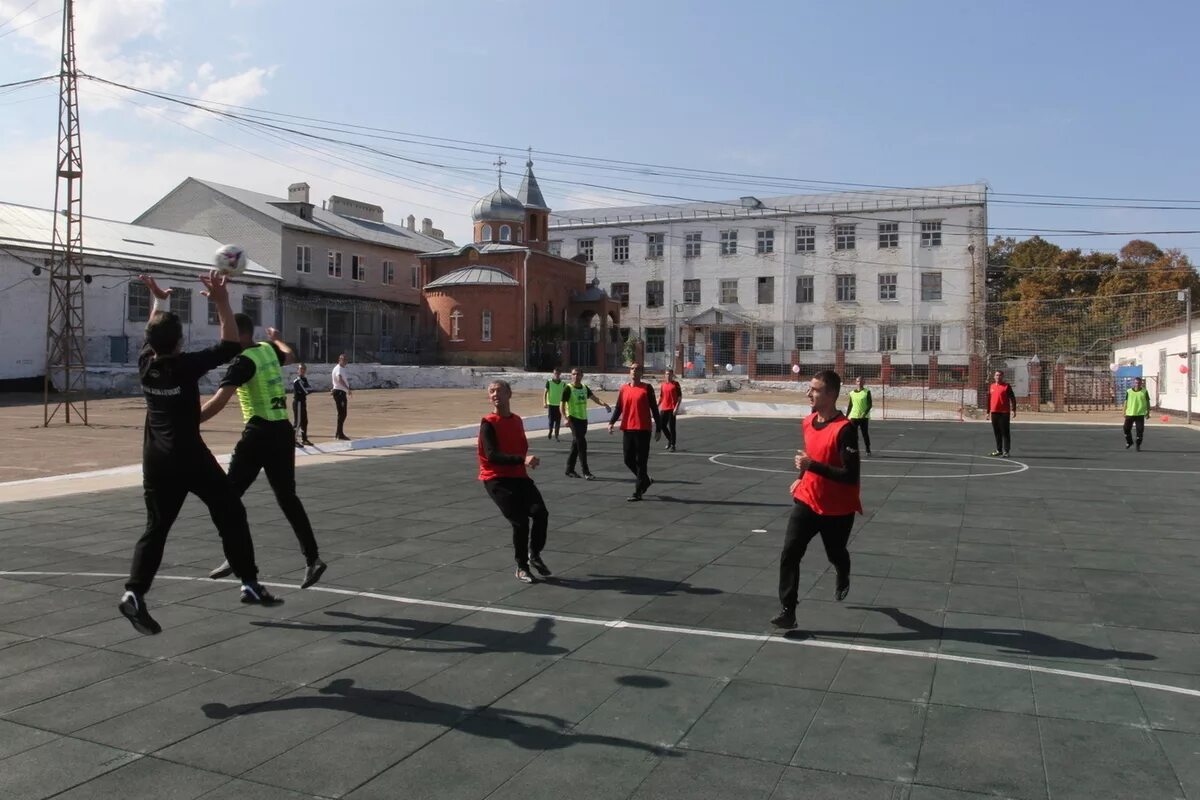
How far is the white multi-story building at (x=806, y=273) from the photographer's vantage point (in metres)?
63.2

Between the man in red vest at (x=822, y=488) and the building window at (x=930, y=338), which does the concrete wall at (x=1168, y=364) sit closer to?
the building window at (x=930, y=338)

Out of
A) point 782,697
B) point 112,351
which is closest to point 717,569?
point 782,697

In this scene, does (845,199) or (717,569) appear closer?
(717,569)

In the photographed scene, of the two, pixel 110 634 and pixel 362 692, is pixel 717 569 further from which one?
pixel 110 634

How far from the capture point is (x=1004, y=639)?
6270 millimetres

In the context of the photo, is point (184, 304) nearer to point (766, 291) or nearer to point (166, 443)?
point (766, 291)

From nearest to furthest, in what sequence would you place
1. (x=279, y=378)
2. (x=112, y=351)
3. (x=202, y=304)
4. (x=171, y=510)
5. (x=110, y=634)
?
(x=171, y=510) < (x=110, y=634) < (x=279, y=378) < (x=112, y=351) < (x=202, y=304)

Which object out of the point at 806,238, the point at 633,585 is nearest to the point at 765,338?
the point at 806,238

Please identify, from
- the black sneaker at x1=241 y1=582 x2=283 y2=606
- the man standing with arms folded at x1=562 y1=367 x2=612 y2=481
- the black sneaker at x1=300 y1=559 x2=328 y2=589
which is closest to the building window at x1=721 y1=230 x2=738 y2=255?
the man standing with arms folded at x1=562 y1=367 x2=612 y2=481

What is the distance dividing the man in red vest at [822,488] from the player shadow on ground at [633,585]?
3.82 ft

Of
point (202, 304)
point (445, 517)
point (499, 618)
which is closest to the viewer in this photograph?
point (499, 618)

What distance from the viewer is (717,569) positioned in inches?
334

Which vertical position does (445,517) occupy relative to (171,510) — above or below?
below

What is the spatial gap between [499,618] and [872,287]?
2467 inches
